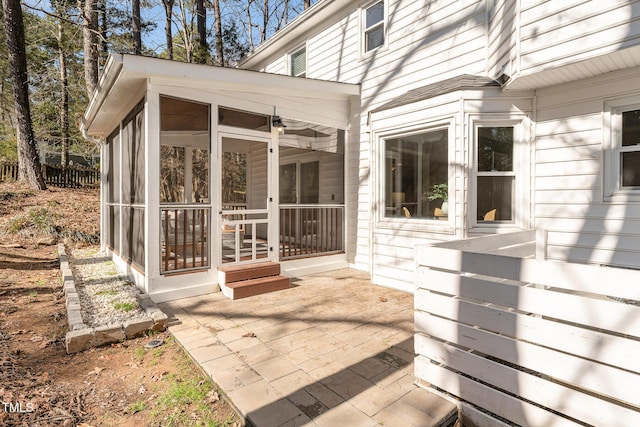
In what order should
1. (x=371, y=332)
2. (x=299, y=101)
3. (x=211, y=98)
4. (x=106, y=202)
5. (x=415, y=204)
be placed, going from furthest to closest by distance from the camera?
(x=106, y=202) < (x=299, y=101) < (x=415, y=204) < (x=211, y=98) < (x=371, y=332)

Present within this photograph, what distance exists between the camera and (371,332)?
3480 millimetres

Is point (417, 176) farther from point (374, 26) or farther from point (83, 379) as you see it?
point (83, 379)

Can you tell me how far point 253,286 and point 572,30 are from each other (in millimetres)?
4706

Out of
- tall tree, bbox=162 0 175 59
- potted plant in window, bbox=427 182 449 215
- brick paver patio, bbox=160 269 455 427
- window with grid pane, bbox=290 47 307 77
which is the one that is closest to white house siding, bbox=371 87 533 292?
potted plant in window, bbox=427 182 449 215

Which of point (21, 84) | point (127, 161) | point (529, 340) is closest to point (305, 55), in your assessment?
point (127, 161)

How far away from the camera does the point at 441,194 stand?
15.6ft

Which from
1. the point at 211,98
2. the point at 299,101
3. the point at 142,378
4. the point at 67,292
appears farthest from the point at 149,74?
the point at 142,378

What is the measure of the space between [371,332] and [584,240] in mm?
2671

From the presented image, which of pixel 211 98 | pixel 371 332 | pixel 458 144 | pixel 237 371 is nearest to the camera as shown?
pixel 237 371

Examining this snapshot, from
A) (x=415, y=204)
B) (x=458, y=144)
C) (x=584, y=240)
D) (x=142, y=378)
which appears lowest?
(x=142, y=378)

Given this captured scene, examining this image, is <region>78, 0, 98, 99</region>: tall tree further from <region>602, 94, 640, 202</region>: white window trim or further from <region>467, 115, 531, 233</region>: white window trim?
<region>602, 94, 640, 202</region>: white window trim

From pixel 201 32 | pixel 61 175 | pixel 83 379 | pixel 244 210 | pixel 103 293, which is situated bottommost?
pixel 83 379

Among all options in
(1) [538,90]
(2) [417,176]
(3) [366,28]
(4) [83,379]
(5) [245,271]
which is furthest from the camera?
(3) [366,28]

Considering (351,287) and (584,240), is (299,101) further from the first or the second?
(584,240)
